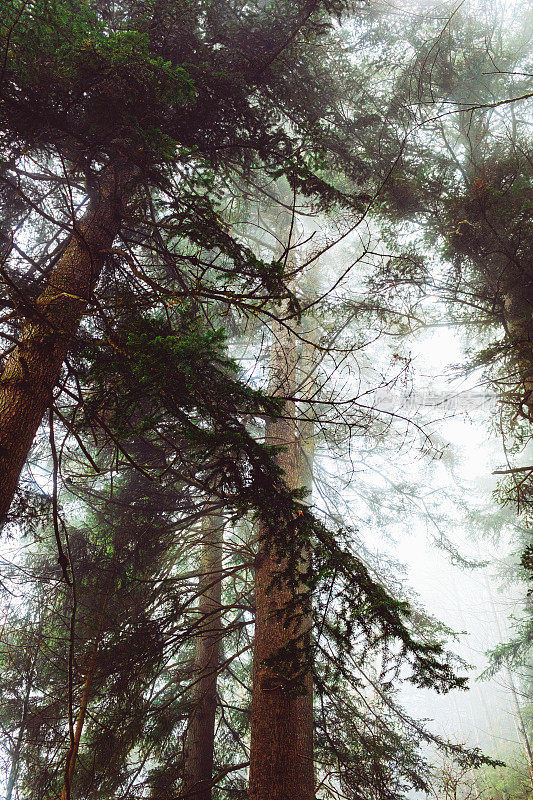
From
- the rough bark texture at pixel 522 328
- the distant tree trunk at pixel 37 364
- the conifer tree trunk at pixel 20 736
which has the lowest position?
the conifer tree trunk at pixel 20 736

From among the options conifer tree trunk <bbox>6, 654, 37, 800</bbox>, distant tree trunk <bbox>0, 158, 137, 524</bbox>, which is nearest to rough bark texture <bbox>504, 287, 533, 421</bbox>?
distant tree trunk <bbox>0, 158, 137, 524</bbox>

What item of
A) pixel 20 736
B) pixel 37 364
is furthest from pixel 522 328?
pixel 20 736

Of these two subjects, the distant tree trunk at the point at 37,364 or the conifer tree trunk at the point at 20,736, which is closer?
the distant tree trunk at the point at 37,364

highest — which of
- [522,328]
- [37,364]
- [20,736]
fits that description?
[522,328]

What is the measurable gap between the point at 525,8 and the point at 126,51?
8755 mm

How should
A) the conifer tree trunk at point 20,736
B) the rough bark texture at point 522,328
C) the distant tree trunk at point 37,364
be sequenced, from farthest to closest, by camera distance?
the conifer tree trunk at point 20,736
the rough bark texture at point 522,328
the distant tree trunk at point 37,364

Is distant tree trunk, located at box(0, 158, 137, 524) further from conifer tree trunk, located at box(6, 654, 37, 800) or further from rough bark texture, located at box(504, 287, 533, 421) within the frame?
rough bark texture, located at box(504, 287, 533, 421)

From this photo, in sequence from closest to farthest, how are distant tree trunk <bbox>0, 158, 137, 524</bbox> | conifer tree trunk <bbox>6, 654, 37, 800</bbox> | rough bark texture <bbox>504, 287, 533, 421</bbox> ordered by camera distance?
distant tree trunk <bbox>0, 158, 137, 524</bbox> → rough bark texture <bbox>504, 287, 533, 421</bbox> → conifer tree trunk <bbox>6, 654, 37, 800</bbox>

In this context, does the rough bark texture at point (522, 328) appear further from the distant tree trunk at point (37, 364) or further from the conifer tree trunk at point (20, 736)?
the conifer tree trunk at point (20, 736)

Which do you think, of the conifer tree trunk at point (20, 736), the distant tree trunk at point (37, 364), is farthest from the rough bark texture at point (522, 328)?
the conifer tree trunk at point (20, 736)

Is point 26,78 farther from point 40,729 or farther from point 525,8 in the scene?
point 525,8

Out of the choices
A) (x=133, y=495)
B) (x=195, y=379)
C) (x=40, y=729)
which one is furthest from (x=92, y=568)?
(x=195, y=379)

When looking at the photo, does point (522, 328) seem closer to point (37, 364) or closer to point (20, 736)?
point (37, 364)

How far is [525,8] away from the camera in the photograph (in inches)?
287
